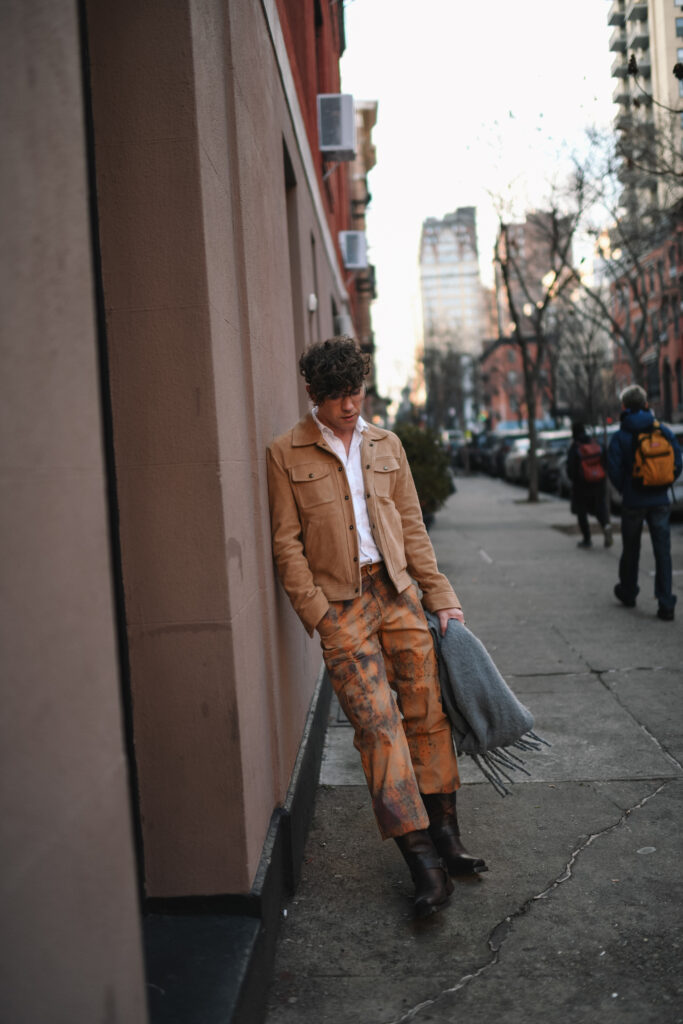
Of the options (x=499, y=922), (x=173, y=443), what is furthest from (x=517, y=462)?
(x=173, y=443)

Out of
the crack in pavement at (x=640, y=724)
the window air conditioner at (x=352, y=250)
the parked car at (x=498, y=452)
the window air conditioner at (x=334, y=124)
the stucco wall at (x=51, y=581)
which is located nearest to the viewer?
the stucco wall at (x=51, y=581)

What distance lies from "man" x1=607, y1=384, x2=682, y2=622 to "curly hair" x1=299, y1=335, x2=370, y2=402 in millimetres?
5434

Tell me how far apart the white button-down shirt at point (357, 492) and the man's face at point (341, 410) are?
0.10ft

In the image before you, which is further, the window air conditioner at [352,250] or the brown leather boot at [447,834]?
the window air conditioner at [352,250]

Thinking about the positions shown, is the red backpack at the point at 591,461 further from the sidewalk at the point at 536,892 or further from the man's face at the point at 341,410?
the man's face at the point at 341,410

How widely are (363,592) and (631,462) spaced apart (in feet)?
18.4

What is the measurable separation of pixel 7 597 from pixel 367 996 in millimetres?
2045

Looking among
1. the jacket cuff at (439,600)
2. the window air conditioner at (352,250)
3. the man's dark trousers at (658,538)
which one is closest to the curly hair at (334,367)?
the jacket cuff at (439,600)

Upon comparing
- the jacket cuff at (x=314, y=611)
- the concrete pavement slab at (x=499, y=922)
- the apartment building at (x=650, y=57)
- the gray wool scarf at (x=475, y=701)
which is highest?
the apartment building at (x=650, y=57)

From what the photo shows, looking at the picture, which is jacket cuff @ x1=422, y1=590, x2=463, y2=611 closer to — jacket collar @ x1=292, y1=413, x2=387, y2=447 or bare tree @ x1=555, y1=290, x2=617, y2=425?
jacket collar @ x1=292, y1=413, x2=387, y2=447

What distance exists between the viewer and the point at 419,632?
12.8 feet

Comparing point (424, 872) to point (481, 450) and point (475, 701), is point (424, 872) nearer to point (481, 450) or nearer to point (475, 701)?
point (475, 701)

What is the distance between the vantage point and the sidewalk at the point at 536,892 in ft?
10.1

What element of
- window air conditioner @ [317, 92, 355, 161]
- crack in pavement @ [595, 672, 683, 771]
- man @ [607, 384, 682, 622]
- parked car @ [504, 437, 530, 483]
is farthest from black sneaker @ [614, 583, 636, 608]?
parked car @ [504, 437, 530, 483]
